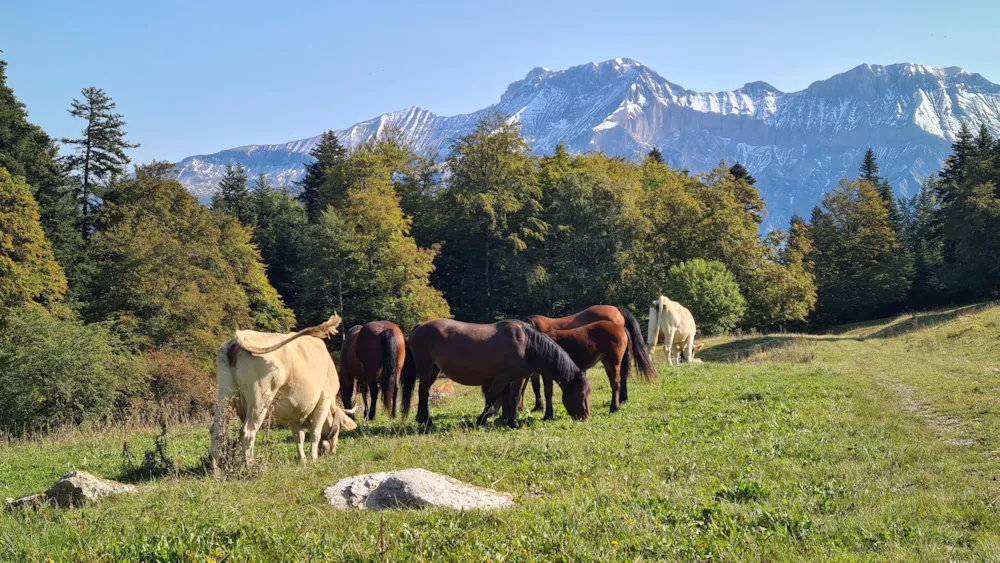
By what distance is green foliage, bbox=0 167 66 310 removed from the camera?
3189cm

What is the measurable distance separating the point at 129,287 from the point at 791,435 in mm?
38163

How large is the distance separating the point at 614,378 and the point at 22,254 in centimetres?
3297

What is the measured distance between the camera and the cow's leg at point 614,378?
13453 millimetres

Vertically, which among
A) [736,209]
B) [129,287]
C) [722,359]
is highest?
[736,209]

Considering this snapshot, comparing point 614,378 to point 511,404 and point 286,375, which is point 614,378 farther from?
point 286,375

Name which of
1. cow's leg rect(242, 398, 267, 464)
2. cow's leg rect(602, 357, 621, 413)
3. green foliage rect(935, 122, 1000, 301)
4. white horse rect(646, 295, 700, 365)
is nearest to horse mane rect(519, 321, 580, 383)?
cow's leg rect(602, 357, 621, 413)

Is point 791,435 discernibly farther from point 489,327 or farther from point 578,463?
point 489,327

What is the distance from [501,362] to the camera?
40.2ft

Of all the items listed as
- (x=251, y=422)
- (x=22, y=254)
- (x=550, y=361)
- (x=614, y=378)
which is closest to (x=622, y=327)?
(x=614, y=378)

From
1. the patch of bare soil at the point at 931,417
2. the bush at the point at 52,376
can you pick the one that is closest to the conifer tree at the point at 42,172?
the bush at the point at 52,376

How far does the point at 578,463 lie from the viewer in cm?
830

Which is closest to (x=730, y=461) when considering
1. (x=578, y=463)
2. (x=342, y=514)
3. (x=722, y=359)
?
(x=578, y=463)

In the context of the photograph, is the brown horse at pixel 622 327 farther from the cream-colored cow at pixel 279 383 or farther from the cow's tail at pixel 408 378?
the cream-colored cow at pixel 279 383

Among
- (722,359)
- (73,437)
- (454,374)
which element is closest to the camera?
(454,374)
